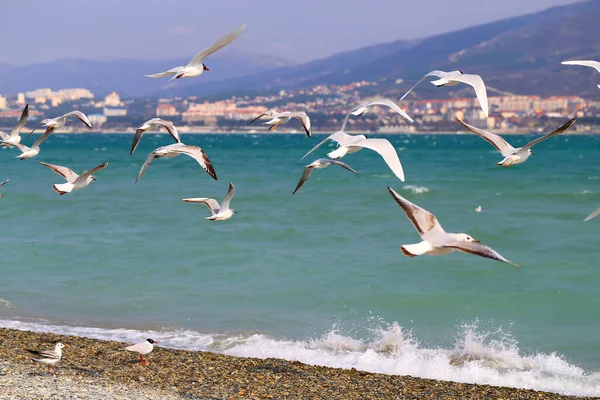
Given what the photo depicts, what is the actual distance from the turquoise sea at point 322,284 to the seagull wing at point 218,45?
4510 mm

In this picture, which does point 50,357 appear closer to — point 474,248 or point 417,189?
point 474,248

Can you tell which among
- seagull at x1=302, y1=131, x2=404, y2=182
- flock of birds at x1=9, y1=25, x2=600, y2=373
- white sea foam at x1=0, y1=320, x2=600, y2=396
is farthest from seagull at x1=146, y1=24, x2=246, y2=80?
white sea foam at x1=0, y1=320, x2=600, y2=396

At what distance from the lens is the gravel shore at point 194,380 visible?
10.2 meters

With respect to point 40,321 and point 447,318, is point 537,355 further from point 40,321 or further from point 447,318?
point 40,321

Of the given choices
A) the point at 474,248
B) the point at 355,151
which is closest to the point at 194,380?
the point at 355,151

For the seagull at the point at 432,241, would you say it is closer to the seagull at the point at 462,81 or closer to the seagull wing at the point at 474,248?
the seagull wing at the point at 474,248

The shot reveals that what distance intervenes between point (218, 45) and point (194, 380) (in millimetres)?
4608

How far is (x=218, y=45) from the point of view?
40.0 feet

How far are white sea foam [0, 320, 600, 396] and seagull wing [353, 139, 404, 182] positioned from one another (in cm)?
355

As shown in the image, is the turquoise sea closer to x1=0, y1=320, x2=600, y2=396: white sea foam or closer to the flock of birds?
x1=0, y1=320, x2=600, y2=396: white sea foam

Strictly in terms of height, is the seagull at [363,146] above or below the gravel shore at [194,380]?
above

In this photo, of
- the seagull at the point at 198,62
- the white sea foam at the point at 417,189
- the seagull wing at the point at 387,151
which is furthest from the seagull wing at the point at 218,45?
the white sea foam at the point at 417,189

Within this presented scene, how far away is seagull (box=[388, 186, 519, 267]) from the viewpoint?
774 cm

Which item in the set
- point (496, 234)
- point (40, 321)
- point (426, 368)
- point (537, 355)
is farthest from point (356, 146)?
point (496, 234)
